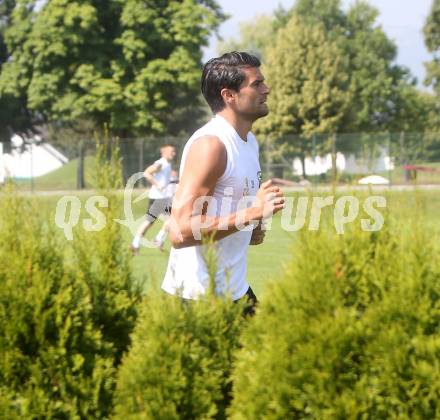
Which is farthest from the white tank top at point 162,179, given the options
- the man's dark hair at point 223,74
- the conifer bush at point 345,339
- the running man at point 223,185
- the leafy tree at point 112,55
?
the leafy tree at point 112,55

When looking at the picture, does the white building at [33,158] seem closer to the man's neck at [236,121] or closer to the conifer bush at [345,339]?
the man's neck at [236,121]

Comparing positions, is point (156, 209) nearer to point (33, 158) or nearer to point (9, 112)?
point (33, 158)

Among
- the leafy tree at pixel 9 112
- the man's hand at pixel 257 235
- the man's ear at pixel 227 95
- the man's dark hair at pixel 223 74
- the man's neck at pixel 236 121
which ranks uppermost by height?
the leafy tree at pixel 9 112

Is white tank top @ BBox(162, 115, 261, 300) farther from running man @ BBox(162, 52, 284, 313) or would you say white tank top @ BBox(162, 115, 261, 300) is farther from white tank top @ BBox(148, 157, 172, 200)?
white tank top @ BBox(148, 157, 172, 200)

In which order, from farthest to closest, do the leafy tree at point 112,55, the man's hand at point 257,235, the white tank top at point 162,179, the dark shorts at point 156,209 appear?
the leafy tree at point 112,55 < the white tank top at point 162,179 < the man's hand at point 257,235 < the dark shorts at point 156,209

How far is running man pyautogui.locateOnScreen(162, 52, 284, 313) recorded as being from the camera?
461 centimetres

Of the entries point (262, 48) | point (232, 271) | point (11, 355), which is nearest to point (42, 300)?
point (11, 355)

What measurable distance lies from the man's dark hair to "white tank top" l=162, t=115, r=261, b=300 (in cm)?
12

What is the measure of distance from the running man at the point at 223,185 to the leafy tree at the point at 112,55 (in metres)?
47.0

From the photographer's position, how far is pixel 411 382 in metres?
3.58

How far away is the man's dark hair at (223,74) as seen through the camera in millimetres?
5062

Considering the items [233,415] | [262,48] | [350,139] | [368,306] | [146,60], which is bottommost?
[233,415]

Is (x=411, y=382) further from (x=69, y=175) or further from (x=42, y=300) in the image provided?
(x=69, y=175)

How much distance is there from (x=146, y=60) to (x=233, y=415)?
51242mm
